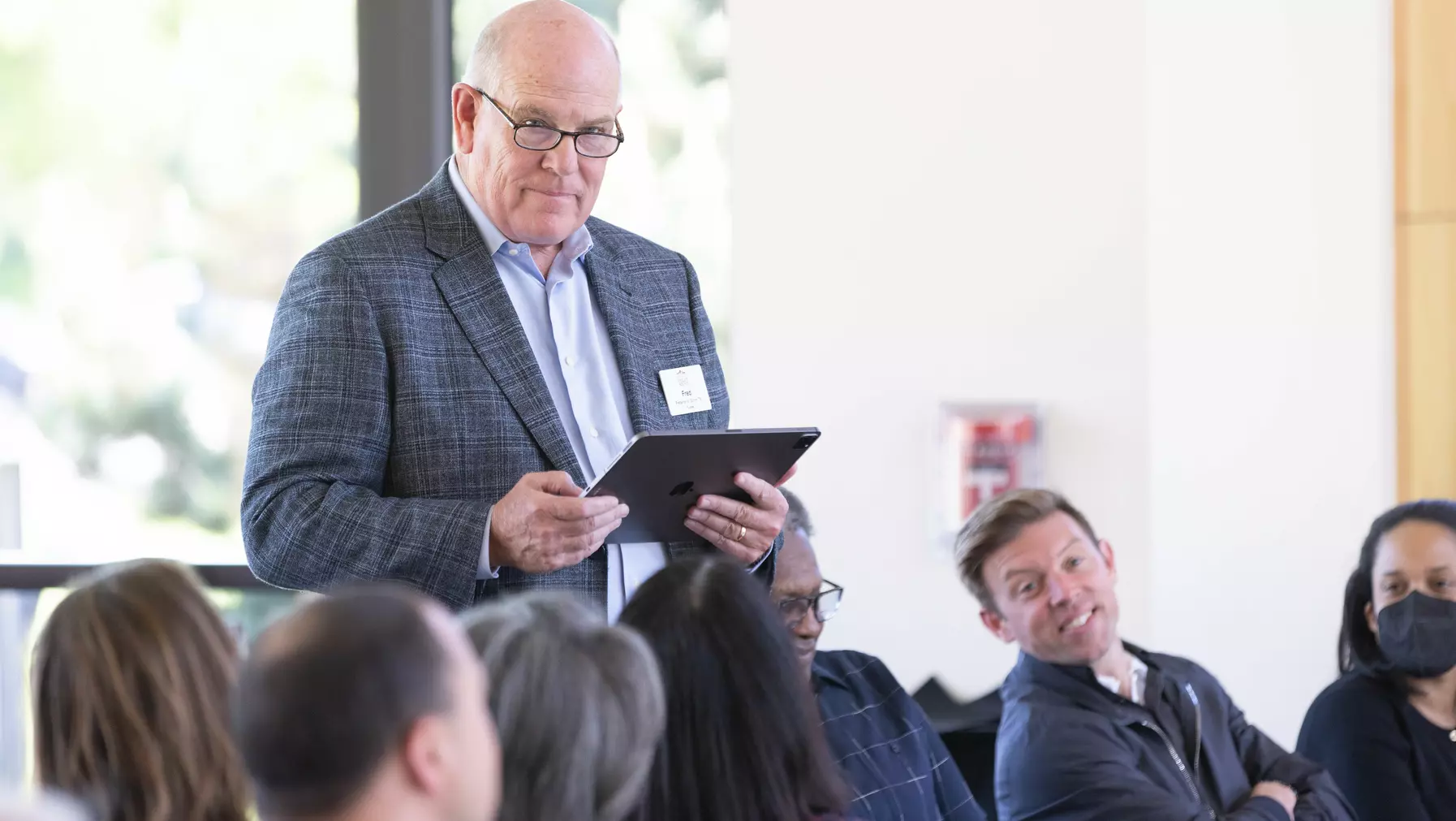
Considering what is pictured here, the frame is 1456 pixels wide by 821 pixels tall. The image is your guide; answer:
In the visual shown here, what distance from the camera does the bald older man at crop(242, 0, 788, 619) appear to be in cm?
192

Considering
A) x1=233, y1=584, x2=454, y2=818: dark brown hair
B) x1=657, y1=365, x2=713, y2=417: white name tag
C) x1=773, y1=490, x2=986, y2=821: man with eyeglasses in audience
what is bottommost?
x1=773, y1=490, x2=986, y2=821: man with eyeglasses in audience

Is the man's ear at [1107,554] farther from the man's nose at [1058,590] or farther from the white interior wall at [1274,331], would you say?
the white interior wall at [1274,331]

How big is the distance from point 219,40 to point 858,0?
1.63 m

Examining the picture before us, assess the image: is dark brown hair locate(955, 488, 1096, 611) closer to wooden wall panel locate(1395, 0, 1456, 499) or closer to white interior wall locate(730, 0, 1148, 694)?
white interior wall locate(730, 0, 1148, 694)

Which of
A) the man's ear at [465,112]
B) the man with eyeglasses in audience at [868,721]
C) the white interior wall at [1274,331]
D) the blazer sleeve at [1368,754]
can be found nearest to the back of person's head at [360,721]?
the man's ear at [465,112]

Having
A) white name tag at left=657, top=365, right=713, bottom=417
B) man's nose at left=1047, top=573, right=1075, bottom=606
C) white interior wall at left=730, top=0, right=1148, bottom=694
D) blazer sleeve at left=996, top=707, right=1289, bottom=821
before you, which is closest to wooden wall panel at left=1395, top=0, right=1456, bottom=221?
white interior wall at left=730, top=0, right=1148, bottom=694

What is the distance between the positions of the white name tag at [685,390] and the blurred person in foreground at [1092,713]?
68cm

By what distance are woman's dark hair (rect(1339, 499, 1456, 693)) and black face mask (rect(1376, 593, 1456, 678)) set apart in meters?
0.06

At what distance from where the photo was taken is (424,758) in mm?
1047

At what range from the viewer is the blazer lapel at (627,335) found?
2199 mm

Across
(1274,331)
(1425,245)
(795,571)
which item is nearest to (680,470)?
(795,571)

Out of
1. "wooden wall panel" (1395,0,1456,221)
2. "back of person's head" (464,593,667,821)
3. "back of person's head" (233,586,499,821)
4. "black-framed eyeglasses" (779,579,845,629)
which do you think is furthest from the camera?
"wooden wall panel" (1395,0,1456,221)

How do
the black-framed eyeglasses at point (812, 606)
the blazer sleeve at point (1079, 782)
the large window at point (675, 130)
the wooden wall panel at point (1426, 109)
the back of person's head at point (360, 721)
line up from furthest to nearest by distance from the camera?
1. the large window at point (675, 130)
2. the wooden wall panel at point (1426, 109)
3. the black-framed eyeglasses at point (812, 606)
4. the blazer sleeve at point (1079, 782)
5. the back of person's head at point (360, 721)

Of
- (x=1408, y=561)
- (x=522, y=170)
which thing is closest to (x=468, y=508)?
(x=522, y=170)
